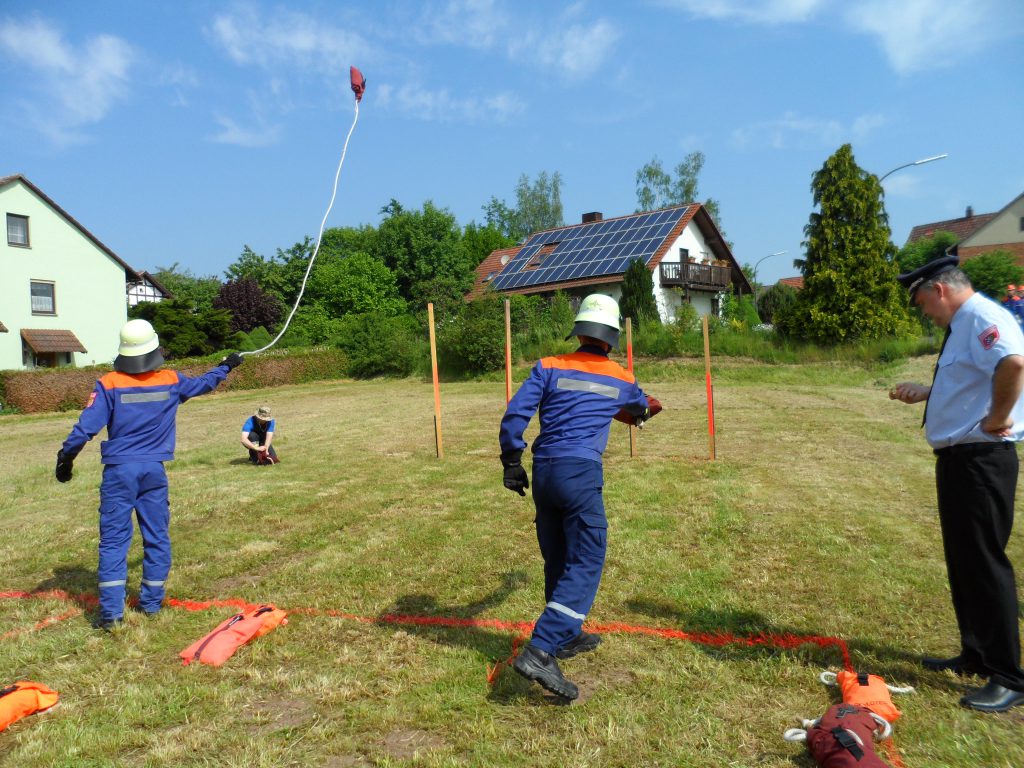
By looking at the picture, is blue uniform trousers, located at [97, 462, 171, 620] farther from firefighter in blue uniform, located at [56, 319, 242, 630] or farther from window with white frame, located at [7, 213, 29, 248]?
window with white frame, located at [7, 213, 29, 248]

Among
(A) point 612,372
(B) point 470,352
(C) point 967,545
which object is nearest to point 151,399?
(A) point 612,372

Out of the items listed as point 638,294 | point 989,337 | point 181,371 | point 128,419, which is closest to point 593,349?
point 989,337

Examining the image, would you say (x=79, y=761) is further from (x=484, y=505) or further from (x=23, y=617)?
(x=484, y=505)

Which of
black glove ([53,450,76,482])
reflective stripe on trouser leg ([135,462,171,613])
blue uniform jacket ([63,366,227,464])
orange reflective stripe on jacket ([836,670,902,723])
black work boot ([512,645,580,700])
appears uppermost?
blue uniform jacket ([63,366,227,464])

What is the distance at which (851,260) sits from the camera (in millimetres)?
25125

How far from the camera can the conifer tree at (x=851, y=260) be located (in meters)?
25.2

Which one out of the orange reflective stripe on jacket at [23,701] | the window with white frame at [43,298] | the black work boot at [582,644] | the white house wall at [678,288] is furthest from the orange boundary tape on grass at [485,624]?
the window with white frame at [43,298]

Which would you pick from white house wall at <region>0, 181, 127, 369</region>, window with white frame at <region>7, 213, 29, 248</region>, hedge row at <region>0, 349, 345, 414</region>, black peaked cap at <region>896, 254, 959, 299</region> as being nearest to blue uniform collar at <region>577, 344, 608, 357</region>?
black peaked cap at <region>896, 254, 959, 299</region>

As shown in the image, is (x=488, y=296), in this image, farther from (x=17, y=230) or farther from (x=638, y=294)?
(x=17, y=230)

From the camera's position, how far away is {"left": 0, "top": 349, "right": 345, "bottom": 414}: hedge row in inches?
975

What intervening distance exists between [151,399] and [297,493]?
14.9 ft

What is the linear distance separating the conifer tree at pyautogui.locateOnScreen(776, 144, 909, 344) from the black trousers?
2343 centimetres

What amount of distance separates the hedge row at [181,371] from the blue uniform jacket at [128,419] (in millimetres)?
20122

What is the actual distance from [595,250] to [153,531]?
35245 mm
